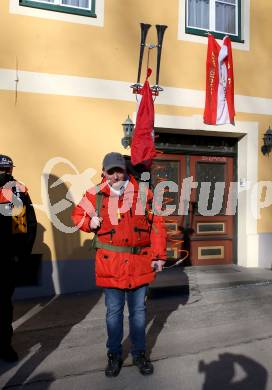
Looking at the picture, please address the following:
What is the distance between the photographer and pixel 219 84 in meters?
7.48

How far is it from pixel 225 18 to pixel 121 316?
652 centimetres

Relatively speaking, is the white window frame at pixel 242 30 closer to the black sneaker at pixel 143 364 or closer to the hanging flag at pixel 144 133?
the hanging flag at pixel 144 133

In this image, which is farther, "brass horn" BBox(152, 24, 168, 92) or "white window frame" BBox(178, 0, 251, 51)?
"white window frame" BBox(178, 0, 251, 51)

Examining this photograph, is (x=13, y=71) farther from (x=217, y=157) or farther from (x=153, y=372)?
(x=153, y=372)

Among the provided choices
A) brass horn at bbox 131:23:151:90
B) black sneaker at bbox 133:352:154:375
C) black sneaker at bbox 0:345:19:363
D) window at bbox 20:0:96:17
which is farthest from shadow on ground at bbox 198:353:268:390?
window at bbox 20:0:96:17

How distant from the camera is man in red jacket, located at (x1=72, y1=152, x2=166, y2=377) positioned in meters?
3.55

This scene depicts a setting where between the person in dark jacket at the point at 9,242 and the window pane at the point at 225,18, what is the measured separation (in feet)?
18.5

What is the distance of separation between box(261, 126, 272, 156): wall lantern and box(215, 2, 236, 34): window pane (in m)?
2.03

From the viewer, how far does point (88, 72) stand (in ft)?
22.0

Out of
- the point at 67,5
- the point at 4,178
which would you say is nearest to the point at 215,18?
the point at 67,5

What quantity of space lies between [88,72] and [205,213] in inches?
135

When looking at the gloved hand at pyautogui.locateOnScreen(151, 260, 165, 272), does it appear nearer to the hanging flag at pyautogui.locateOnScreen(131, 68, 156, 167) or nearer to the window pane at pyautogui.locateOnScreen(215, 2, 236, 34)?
the hanging flag at pyautogui.locateOnScreen(131, 68, 156, 167)

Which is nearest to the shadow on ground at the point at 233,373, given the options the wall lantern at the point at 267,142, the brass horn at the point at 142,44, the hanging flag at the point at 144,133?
the hanging flag at the point at 144,133

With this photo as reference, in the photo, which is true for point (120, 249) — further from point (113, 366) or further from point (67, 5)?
point (67, 5)
